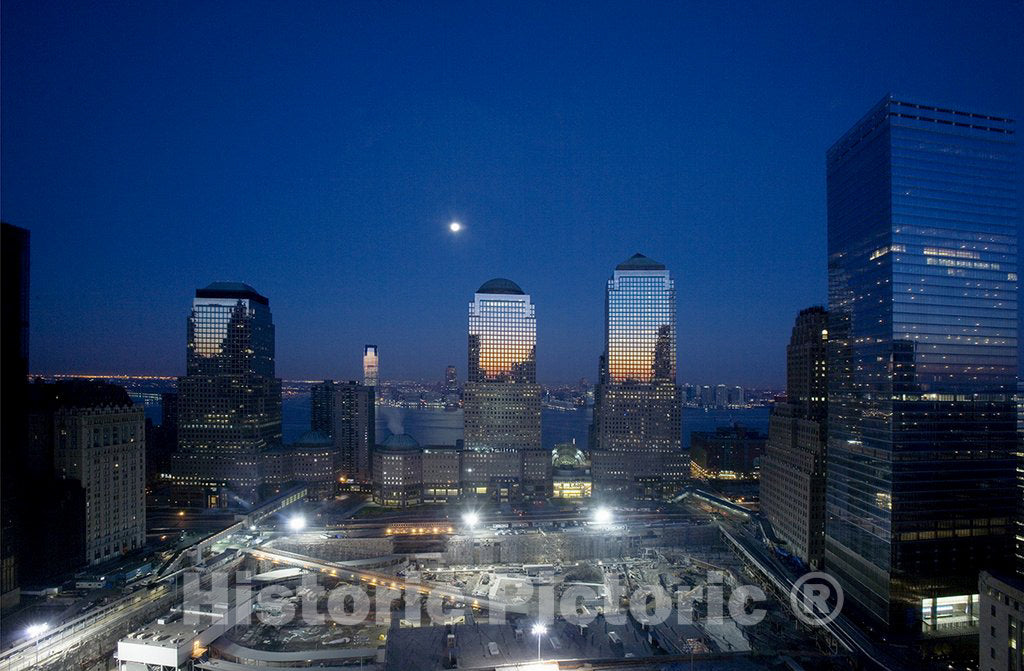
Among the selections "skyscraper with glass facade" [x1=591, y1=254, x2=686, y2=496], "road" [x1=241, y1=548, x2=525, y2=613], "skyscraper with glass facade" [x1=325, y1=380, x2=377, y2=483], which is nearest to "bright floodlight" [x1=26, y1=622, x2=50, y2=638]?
"road" [x1=241, y1=548, x2=525, y2=613]

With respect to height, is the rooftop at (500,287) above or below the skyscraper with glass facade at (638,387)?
above

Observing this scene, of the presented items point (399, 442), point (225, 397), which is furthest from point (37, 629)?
point (225, 397)

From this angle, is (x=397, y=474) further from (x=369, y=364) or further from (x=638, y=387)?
(x=369, y=364)

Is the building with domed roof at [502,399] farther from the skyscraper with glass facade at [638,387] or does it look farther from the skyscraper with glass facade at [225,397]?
the skyscraper with glass facade at [225,397]

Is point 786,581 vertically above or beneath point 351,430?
beneath

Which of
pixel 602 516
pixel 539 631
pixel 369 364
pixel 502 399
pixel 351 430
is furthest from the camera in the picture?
pixel 369 364

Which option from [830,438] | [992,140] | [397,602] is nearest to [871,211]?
[992,140]

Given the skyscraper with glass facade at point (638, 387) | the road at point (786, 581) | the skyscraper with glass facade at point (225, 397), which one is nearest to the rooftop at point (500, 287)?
the skyscraper with glass facade at point (638, 387)
